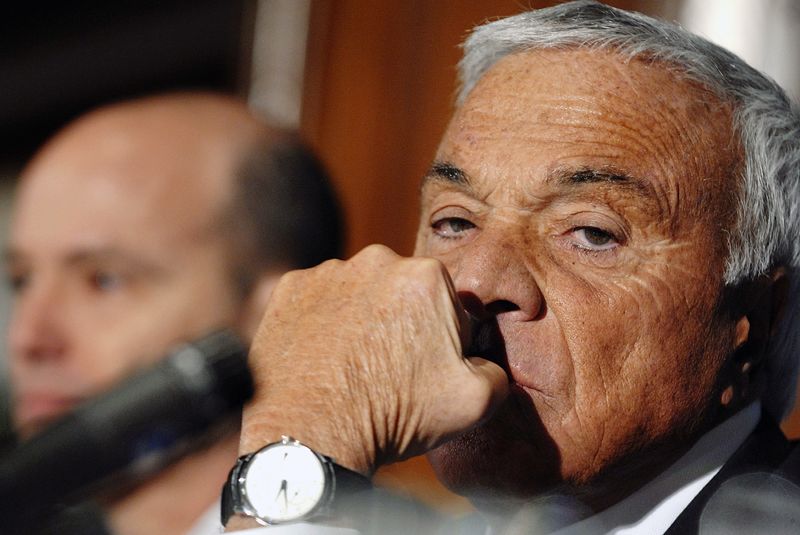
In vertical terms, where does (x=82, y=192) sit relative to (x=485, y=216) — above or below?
below

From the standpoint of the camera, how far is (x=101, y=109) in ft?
8.00

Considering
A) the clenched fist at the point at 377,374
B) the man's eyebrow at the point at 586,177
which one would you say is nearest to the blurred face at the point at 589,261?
the man's eyebrow at the point at 586,177

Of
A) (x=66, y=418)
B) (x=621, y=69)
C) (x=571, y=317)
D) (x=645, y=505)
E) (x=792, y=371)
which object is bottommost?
(x=645, y=505)

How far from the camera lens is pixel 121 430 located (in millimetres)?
755

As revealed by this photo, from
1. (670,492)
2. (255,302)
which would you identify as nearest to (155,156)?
(255,302)

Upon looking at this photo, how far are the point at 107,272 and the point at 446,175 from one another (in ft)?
2.74

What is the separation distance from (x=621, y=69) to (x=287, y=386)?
0.73m

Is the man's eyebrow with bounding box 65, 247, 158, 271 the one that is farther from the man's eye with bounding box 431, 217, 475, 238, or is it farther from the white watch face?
the white watch face

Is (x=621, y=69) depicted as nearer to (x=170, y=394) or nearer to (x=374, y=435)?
(x=374, y=435)

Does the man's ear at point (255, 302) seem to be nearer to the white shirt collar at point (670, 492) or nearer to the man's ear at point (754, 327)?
the white shirt collar at point (670, 492)

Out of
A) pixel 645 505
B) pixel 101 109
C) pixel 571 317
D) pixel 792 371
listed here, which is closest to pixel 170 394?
pixel 571 317

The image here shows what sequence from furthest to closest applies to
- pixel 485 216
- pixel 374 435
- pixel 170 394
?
1. pixel 485 216
2. pixel 374 435
3. pixel 170 394

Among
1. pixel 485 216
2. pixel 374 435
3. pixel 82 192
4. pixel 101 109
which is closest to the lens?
pixel 374 435

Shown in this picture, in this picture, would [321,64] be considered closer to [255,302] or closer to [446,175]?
[255,302]
